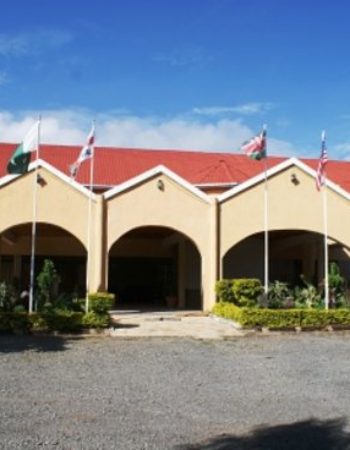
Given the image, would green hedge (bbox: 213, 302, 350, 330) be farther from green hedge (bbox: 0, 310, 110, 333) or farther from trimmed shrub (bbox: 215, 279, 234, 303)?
green hedge (bbox: 0, 310, 110, 333)

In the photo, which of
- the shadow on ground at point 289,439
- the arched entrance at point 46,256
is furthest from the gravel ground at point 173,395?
the arched entrance at point 46,256

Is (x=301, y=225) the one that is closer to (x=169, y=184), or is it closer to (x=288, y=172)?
(x=288, y=172)

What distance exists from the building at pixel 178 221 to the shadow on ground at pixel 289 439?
15377 millimetres

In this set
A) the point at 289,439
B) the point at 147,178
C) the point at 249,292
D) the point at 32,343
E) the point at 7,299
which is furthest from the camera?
the point at 147,178

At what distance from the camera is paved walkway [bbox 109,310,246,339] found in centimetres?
1972

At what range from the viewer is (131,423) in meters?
9.04

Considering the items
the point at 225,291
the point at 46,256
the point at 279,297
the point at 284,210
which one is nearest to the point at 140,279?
the point at 46,256

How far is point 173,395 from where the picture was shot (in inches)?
435

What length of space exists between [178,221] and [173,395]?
46.7ft

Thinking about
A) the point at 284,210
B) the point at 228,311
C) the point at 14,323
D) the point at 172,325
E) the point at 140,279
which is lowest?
the point at 172,325

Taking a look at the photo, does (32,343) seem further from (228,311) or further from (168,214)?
(168,214)

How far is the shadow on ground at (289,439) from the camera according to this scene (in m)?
7.89

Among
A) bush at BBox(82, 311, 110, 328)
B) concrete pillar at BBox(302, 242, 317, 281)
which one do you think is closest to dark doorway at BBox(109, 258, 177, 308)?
concrete pillar at BBox(302, 242, 317, 281)

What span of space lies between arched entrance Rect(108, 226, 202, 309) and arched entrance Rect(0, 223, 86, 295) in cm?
158
